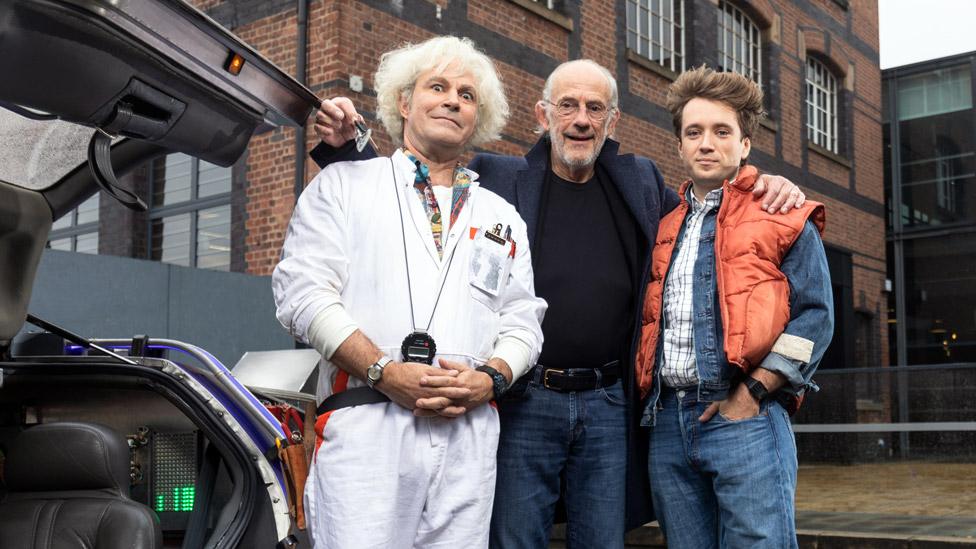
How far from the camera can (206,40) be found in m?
2.38

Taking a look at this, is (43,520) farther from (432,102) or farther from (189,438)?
(432,102)

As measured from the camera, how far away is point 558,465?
123 inches

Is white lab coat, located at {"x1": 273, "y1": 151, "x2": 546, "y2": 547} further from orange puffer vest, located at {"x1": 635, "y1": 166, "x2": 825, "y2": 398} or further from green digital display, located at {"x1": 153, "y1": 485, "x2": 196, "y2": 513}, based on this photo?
green digital display, located at {"x1": 153, "y1": 485, "x2": 196, "y2": 513}

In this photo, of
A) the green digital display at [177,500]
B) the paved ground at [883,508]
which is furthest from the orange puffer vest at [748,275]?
the paved ground at [883,508]

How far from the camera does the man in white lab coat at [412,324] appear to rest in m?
2.50

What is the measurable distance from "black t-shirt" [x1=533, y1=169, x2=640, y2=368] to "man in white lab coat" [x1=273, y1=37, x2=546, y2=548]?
316mm

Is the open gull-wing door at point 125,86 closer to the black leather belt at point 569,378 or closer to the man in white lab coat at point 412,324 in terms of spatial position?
the man in white lab coat at point 412,324

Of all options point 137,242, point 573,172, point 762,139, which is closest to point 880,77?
point 762,139

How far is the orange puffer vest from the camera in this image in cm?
287

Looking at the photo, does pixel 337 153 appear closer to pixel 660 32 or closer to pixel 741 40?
pixel 660 32

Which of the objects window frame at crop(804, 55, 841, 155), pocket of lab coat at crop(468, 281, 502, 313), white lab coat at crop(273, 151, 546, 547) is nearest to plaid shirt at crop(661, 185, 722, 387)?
white lab coat at crop(273, 151, 546, 547)

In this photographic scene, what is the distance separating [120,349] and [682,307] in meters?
2.23

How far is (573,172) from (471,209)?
696 millimetres

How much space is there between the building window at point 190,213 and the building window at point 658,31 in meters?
5.55
